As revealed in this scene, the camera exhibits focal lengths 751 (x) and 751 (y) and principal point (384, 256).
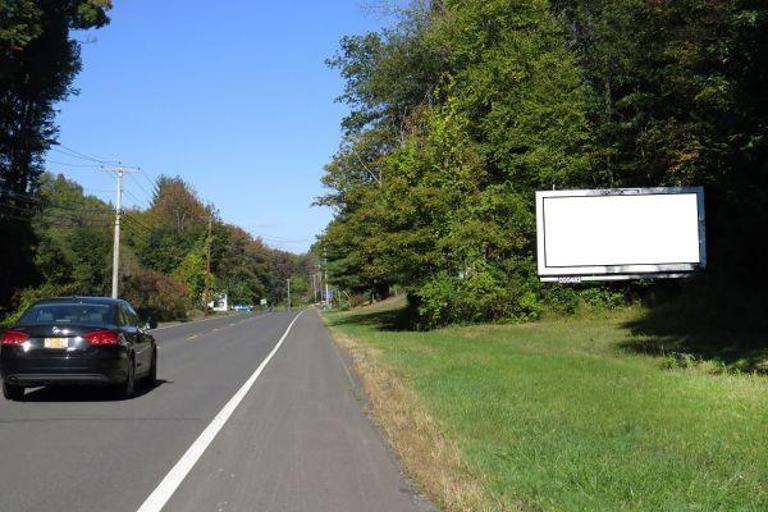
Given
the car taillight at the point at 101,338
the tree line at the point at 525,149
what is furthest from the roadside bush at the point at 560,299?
the car taillight at the point at 101,338

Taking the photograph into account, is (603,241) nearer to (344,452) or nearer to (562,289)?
(562,289)

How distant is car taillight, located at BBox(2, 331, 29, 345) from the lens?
11.7 metres

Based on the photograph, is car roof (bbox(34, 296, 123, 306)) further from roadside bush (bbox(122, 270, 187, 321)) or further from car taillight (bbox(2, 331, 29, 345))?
roadside bush (bbox(122, 270, 187, 321))

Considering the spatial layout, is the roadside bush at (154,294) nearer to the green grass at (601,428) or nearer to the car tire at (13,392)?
the green grass at (601,428)

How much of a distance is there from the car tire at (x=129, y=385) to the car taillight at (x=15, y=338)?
169 cm

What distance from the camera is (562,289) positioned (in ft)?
106

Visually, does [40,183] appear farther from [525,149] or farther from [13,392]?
[13,392]

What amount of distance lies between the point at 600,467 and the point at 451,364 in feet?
31.3

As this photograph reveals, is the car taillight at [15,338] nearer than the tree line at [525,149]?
Yes

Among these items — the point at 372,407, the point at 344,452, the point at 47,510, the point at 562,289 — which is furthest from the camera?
the point at 562,289

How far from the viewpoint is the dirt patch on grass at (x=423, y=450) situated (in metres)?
6.16

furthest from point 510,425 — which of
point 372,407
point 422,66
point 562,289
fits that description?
point 422,66

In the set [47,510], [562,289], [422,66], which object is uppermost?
[422,66]

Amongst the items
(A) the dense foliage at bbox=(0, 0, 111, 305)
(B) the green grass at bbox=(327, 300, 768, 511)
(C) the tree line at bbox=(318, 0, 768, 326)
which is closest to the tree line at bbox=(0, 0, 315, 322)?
(A) the dense foliage at bbox=(0, 0, 111, 305)
